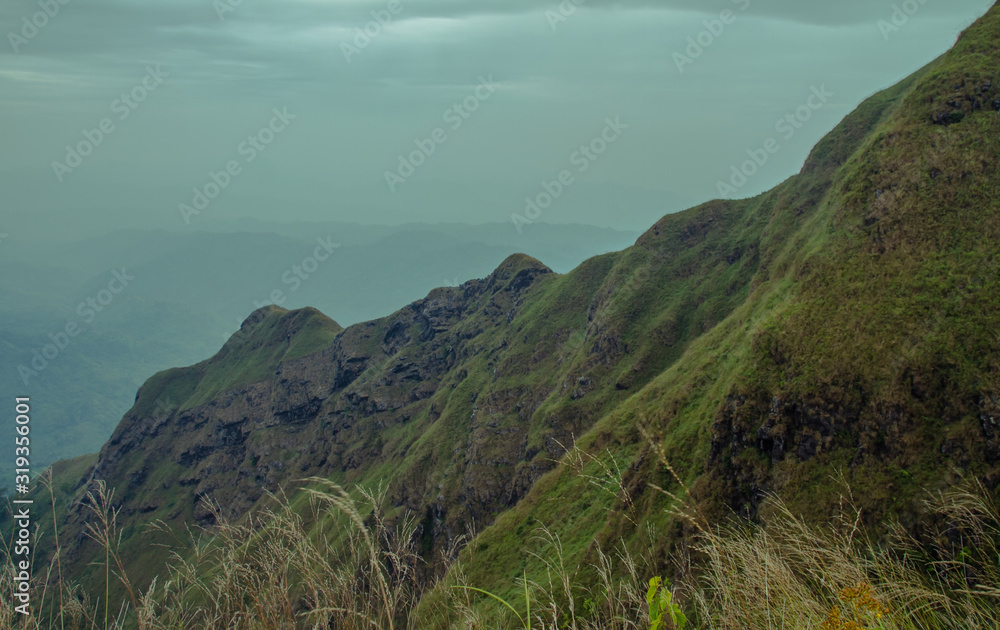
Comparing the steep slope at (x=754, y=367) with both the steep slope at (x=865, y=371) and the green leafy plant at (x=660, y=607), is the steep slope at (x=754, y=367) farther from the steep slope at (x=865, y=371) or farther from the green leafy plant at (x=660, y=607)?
the green leafy plant at (x=660, y=607)

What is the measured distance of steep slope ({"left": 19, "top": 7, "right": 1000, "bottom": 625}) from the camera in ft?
107

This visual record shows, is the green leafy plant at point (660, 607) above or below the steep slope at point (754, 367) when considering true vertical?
above

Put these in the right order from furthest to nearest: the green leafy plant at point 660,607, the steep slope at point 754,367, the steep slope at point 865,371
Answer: the steep slope at point 754,367 → the steep slope at point 865,371 → the green leafy plant at point 660,607

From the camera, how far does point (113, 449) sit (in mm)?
197500

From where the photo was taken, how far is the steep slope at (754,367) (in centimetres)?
3253

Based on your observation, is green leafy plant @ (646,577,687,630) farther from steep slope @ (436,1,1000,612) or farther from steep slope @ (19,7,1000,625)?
steep slope @ (436,1,1000,612)

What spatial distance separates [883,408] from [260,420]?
575 ft

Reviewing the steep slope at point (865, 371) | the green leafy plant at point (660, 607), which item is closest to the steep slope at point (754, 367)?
the steep slope at point (865, 371)

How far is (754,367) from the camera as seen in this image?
4169 cm

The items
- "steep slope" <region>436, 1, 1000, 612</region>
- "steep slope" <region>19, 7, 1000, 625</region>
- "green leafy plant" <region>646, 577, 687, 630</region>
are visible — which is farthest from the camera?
"steep slope" <region>19, 7, 1000, 625</region>

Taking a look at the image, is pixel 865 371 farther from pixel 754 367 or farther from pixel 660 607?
pixel 660 607

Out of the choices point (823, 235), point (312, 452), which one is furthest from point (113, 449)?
point (823, 235)

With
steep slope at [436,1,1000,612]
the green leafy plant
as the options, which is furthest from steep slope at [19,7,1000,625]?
the green leafy plant

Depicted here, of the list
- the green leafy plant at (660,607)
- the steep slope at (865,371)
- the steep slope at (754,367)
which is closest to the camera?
the green leafy plant at (660,607)
